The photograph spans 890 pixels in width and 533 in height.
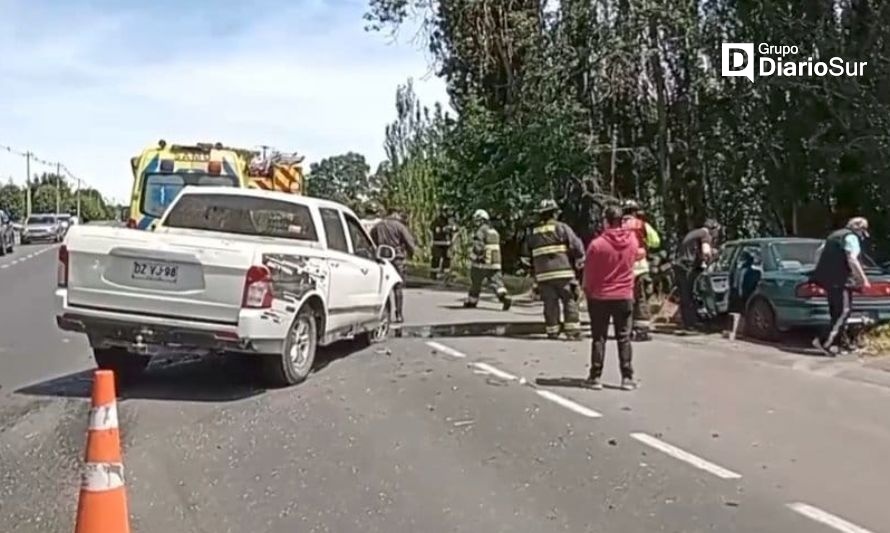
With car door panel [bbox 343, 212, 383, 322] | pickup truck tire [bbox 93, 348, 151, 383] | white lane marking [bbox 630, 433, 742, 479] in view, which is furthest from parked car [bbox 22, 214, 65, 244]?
white lane marking [bbox 630, 433, 742, 479]

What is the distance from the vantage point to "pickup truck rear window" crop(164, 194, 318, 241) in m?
11.4

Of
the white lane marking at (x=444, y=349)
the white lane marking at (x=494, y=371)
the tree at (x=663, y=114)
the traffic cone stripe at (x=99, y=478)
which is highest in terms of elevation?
the tree at (x=663, y=114)

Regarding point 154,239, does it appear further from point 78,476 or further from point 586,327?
point 586,327

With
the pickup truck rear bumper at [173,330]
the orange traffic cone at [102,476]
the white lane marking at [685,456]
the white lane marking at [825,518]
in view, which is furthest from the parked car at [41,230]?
the white lane marking at [825,518]

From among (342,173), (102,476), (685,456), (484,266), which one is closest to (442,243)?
(484,266)

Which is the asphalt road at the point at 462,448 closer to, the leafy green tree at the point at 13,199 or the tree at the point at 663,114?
the tree at the point at 663,114

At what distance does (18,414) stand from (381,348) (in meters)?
5.14

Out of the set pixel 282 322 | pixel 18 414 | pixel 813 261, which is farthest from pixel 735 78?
pixel 18 414

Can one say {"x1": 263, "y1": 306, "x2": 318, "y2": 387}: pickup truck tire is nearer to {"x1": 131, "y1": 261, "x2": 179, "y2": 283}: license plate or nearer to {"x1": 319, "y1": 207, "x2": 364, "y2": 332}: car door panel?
{"x1": 319, "y1": 207, "x2": 364, "y2": 332}: car door panel

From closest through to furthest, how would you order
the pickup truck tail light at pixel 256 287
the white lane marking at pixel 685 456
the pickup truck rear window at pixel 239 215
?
the white lane marking at pixel 685 456 < the pickup truck tail light at pixel 256 287 < the pickup truck rear window at pixel 239 215

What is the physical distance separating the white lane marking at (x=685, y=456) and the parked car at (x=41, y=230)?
5047cm

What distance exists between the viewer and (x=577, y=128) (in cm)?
2464

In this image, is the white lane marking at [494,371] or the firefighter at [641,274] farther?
the firefighter at [641,274]

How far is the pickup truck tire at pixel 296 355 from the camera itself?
9.98 m
